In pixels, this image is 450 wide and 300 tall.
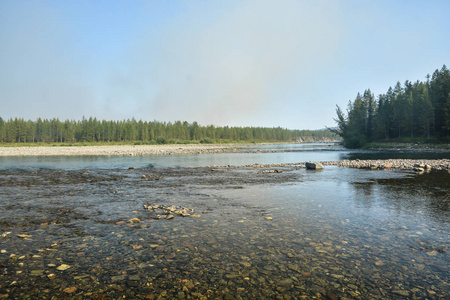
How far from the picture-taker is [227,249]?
25.9ft

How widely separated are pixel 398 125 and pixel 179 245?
376ft

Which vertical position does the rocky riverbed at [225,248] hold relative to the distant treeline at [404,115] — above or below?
below

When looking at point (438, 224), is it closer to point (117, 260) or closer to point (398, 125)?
point (117, 260)

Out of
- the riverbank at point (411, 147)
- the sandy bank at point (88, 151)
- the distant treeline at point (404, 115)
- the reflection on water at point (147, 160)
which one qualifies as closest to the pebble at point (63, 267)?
the reflection on water at point (147, 160)

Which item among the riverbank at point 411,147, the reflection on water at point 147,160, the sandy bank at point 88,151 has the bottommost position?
the reflection on water at point 147,160

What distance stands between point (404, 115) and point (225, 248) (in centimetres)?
10830

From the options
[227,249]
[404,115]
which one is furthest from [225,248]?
[404,115]

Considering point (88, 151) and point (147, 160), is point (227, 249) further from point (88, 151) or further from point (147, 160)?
point (88, 151)

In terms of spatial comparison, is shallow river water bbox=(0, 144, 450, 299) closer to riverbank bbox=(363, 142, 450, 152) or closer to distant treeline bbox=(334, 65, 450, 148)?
riverbank bbox=(363, 142, 450, 152)

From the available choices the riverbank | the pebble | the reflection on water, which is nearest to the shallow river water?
the pebble

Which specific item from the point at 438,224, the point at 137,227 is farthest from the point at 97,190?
the point at 438,224

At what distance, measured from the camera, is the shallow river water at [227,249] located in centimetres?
568

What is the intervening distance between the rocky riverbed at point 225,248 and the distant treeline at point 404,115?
8421 cm

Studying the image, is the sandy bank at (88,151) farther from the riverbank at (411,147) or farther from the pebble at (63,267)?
the pebble at (63,267)
